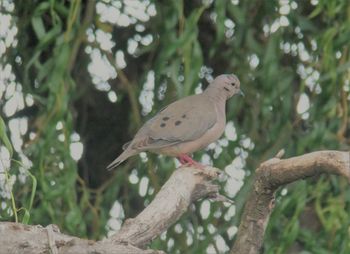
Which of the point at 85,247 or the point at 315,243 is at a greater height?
the point at 85,247

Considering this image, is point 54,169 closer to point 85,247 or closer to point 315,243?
point 315,243

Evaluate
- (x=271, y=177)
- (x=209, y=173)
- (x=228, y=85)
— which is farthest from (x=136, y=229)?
(x=228, y=85)

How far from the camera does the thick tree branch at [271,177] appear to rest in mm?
3328

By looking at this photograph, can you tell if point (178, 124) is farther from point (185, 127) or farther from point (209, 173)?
point (209, 173)

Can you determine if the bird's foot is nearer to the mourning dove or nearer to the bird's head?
the mourning dove

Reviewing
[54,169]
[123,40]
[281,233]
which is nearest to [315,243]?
[281,233]

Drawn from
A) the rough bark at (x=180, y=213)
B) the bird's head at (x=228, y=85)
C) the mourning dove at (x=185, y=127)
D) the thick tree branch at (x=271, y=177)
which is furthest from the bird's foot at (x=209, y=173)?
the bird's head at (x=228, y=85)

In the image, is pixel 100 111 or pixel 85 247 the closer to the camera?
pixel 85 247

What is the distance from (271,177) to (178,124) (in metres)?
1.23

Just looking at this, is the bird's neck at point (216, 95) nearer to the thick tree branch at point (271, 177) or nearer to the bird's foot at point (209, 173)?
the bird's foot at point (209, 173)

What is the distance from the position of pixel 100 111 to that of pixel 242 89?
797mm

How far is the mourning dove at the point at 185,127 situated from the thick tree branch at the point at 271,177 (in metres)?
0.90

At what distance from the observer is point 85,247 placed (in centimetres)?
322

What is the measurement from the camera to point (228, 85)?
4797mm
